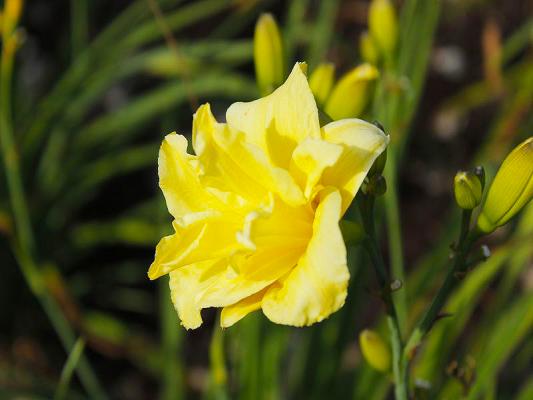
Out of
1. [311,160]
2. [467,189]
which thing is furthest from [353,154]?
[467,189]

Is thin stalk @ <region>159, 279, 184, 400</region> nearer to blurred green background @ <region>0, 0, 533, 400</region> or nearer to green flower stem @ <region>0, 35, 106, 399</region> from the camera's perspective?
blurred green background @ <region>0, 0, 533, 400</region>

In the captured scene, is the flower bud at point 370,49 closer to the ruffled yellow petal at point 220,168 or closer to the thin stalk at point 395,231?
the thin stalk at point 395,231

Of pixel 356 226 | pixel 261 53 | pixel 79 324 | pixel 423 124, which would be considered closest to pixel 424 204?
pixel 423 124

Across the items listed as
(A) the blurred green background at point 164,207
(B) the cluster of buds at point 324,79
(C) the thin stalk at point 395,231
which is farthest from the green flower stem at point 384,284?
(C) the thin stalk at point 395,231

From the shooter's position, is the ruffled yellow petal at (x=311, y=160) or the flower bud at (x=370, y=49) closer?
the ruffled yellow petal at (x=311, y=160)

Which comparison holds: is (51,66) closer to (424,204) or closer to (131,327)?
(131,327)

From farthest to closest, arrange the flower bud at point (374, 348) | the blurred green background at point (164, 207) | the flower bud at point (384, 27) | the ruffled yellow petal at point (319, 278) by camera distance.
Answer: the blurred green background at point (164, 207) → the flower bud at point (384, 27) → the flower bud at point (374, 348) → the ruffled yellow petal at point (319, 278)

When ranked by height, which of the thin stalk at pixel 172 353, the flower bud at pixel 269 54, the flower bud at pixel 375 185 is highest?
the flower bud at pixel 269 54
